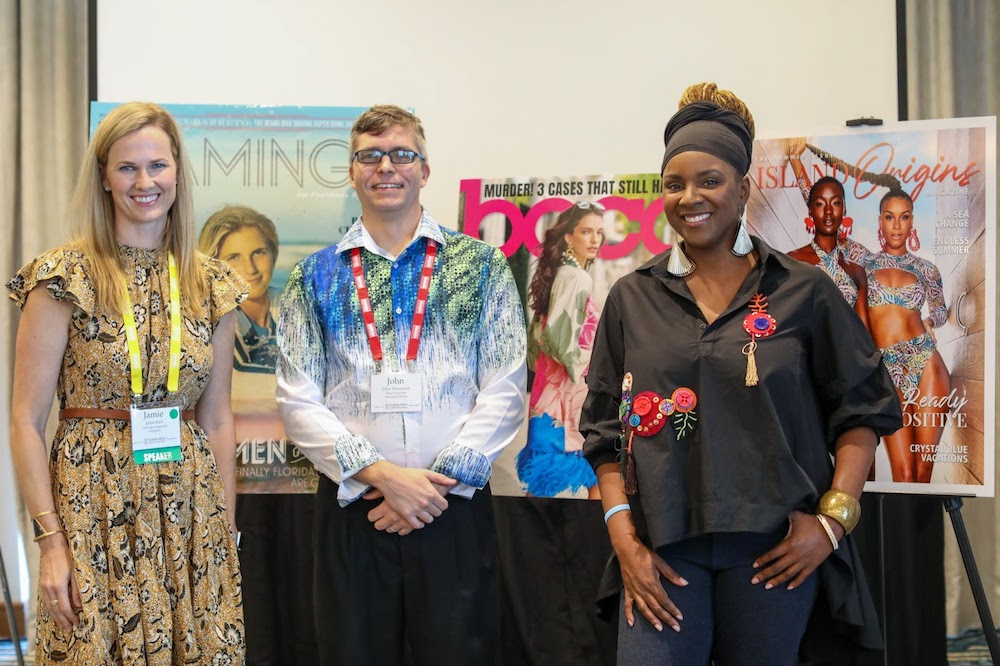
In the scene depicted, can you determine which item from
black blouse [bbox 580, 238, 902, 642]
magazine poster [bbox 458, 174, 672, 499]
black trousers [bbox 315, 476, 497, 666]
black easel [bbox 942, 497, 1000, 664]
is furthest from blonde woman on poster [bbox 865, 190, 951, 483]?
black trousers [bbox 315, 476, 497, 666]

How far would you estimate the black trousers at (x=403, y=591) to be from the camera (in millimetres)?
2299

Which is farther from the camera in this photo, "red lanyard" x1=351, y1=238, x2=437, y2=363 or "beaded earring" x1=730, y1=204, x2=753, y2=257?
"red lanyard" x1=351, y1=238, x2=437, y2=363

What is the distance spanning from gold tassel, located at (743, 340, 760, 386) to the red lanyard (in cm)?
95

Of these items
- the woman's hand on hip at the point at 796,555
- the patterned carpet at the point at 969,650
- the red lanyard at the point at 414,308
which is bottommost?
the patterned carpet at the point at 969,650

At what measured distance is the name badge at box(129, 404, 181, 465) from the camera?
81.9 inches

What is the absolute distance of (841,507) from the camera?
1.76 metres

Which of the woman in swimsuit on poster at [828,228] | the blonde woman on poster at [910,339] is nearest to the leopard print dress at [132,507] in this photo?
the woman in swimsuit on poster at [828,228]

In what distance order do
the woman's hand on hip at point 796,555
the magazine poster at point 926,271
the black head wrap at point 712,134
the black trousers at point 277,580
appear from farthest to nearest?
the black trousers at point 277,580 → the magazine poster at point 926,271 → the black head wrap at point 712,134 → the woman's hand on hip at point 796,555

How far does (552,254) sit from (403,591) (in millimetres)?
1291

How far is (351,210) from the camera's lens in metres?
3.21

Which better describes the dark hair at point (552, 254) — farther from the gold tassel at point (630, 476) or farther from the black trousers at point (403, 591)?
the gold tassel at point (630, 476)

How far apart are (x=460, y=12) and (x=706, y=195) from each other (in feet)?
6.96

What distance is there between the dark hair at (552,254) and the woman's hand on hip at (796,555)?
4.90 ft

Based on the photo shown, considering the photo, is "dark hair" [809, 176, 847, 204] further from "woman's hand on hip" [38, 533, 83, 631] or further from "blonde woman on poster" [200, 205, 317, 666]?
"woman's hand on hip" [38, 533, 83, 631]
